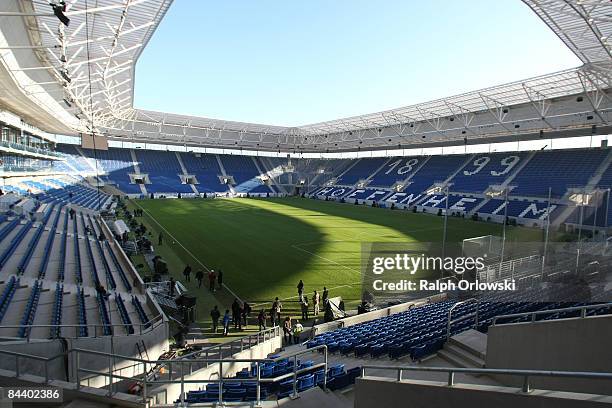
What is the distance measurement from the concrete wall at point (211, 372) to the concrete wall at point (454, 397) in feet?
9.11

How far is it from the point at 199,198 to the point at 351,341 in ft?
147

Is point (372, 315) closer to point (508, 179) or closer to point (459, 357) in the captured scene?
point (459, 357)

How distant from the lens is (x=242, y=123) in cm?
4847

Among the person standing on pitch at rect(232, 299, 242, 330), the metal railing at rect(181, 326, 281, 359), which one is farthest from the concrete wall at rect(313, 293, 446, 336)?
the person standing on pitch at rect(232, 299, 242, 330)

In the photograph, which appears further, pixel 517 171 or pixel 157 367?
pixel 517 171

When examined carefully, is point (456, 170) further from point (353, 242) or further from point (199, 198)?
point (199, 198)

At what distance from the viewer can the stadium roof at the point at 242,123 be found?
50.7 ft

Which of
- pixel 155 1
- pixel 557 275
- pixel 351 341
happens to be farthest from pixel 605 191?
pixel 155 1

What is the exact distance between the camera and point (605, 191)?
466 inches

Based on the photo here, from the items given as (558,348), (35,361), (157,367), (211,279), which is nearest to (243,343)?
(157,367)

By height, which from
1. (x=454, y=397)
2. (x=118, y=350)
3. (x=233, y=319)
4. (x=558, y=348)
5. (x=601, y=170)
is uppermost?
(x=601, y=170)

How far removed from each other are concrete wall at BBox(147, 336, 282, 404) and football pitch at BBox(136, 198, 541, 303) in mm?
4170

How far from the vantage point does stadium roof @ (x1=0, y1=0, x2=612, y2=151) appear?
15453mm

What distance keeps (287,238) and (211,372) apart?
682 inches
